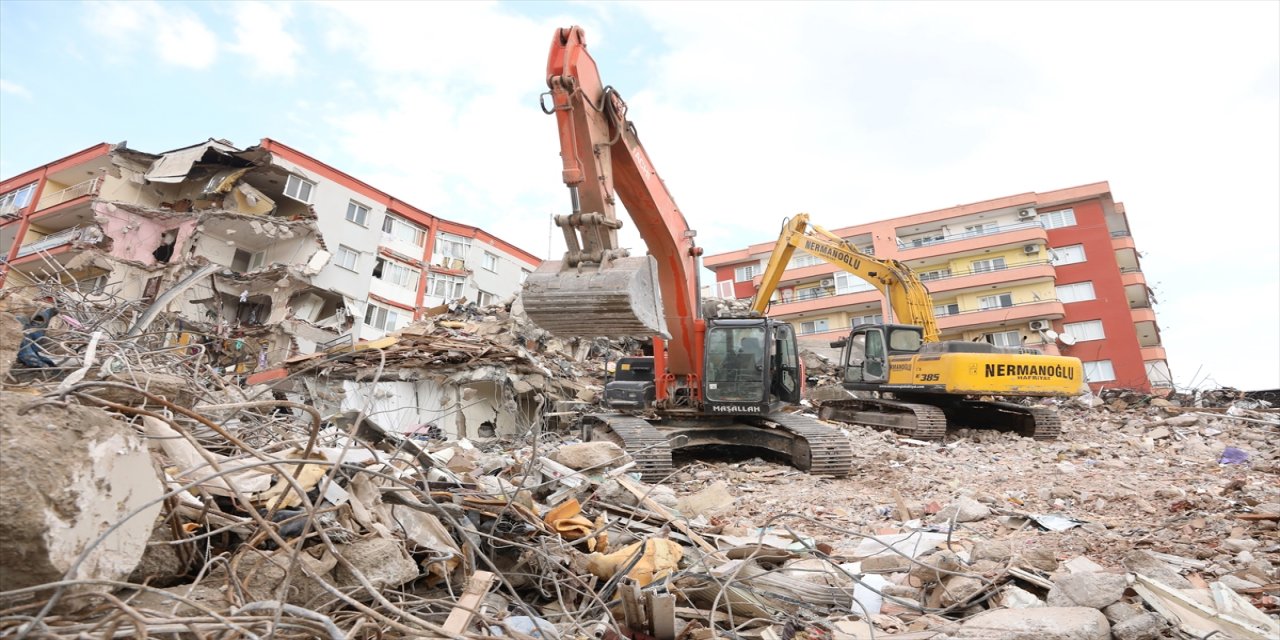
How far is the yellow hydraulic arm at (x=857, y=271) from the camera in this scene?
41.1 ft

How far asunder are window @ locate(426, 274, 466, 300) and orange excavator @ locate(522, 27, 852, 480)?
75.1 feet

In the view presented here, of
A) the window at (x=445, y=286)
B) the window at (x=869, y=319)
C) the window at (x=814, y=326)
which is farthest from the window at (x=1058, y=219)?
the window at (x=445, y=286)

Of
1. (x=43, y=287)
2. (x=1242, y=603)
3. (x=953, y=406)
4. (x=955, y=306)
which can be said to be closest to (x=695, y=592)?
(x=1242, y=603)

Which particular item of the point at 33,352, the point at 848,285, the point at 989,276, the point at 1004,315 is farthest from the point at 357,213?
the point at 1004,315

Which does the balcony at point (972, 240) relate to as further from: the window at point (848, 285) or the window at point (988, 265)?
the window at point (848, 285)

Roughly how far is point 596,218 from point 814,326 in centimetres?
3437

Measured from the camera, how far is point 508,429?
616 inches

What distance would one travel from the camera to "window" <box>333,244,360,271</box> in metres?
27.0

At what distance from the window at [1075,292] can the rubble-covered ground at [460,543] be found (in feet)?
106

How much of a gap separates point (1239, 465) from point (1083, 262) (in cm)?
3075

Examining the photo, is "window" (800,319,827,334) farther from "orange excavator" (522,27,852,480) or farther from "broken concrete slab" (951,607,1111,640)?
"broken concrete slab" (951,607,1111,640)

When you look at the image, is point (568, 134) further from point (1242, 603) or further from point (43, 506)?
point (1242, 603)

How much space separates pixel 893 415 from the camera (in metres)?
11.8

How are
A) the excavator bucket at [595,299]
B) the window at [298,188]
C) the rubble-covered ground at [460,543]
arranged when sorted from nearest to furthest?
the rubble-covered ground at [460,543] → the excavator bucket at [595,299] → the window at [298,188]
